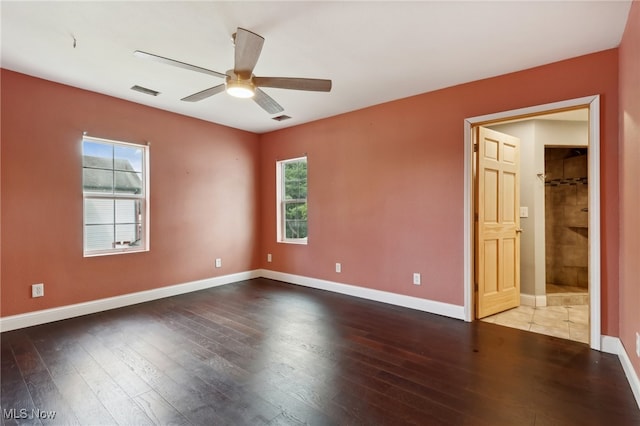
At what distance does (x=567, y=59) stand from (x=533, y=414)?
289 cm

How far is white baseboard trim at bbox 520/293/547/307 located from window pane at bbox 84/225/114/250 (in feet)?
17.4

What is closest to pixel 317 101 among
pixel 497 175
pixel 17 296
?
pixel 497 175

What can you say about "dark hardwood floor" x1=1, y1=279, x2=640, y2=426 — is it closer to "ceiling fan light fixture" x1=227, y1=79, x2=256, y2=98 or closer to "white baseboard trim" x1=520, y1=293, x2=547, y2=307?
"white baseboard trim" x1=520, y1=293, x2=547, y2=307

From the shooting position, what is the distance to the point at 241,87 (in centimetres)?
244

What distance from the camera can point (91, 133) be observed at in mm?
3586

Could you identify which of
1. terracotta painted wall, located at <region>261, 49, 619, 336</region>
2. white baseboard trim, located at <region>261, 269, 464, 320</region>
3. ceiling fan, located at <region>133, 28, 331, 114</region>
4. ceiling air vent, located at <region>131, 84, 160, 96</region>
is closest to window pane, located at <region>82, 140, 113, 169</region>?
ceiling air vent, located at <region>131, 84, 160, 96</region>

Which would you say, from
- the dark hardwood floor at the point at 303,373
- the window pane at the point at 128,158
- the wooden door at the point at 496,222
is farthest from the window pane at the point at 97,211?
the wooden door at the point at 496,222

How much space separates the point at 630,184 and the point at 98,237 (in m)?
5.11

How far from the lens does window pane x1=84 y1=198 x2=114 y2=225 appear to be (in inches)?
142

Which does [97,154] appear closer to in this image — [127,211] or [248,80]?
[127,211]

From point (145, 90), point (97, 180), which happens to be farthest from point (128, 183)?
point (145, 90)

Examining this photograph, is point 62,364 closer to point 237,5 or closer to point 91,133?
point 91,133

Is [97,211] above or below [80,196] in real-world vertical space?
below

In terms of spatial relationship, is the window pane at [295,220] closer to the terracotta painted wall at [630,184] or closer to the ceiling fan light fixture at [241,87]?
the ceiling fan light fixture at [241,87]
